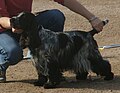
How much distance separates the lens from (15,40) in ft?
17.2

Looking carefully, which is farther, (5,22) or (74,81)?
(74,81)

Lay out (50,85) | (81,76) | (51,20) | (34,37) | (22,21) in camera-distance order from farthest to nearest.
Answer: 1. (51,20)
2. (81,76)
3. (50,85)
4. (34,37)
5. (22,21)

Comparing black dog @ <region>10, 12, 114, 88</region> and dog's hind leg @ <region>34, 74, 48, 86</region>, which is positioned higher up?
black dog @ <region>10, 12, 114, 88</region>

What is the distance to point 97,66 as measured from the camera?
5062 millimetres

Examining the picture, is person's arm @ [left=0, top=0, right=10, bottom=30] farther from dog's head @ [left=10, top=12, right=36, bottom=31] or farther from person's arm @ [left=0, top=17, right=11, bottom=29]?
dog's head @ [left=10, top=12, right=36, bottom=31]

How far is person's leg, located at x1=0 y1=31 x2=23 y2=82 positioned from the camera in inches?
203

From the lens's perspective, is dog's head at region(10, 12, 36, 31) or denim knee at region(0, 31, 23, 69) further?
denim knee at region(0, 31, 23, 69)

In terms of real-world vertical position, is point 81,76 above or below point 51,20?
below

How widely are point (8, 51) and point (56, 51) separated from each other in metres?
0.58

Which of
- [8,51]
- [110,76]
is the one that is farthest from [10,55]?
[110,76]

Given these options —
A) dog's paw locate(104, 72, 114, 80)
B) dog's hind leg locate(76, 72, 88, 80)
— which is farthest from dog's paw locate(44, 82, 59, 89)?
dog's paw locate(104, 72, 114, 80)

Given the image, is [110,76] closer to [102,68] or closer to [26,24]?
[102,68]

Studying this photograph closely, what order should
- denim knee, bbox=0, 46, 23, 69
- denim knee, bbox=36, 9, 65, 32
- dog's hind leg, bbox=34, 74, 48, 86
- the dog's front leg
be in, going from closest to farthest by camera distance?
the dog's front leg < dog's hind leg, bbox=34, 74, 48, 86 < denim knee, bbox=0, 46, 23, 69 < denim knee, bbox=36, 9, 65, 32

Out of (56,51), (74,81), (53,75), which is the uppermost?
(56,51)
